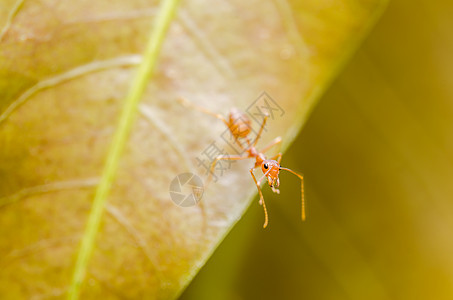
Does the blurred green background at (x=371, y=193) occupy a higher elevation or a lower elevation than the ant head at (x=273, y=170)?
lower

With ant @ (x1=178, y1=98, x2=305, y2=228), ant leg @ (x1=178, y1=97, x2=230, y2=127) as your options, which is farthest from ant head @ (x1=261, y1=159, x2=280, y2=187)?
ant leg @ (x1=178, y1=97, x2=230, y2=127)

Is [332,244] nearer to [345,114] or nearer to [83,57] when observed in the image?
[345,114]

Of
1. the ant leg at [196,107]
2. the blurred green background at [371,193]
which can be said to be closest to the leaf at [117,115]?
the ant leg at [196,107]

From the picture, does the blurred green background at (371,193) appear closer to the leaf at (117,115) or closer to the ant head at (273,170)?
the ant head at (273,170)

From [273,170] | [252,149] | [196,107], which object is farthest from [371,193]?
[196,107]

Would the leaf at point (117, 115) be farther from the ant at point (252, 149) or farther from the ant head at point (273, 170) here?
the ant head at point (273, 170)

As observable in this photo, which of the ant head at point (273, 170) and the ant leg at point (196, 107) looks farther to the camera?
Answer: the ant head at point (273, 170)
